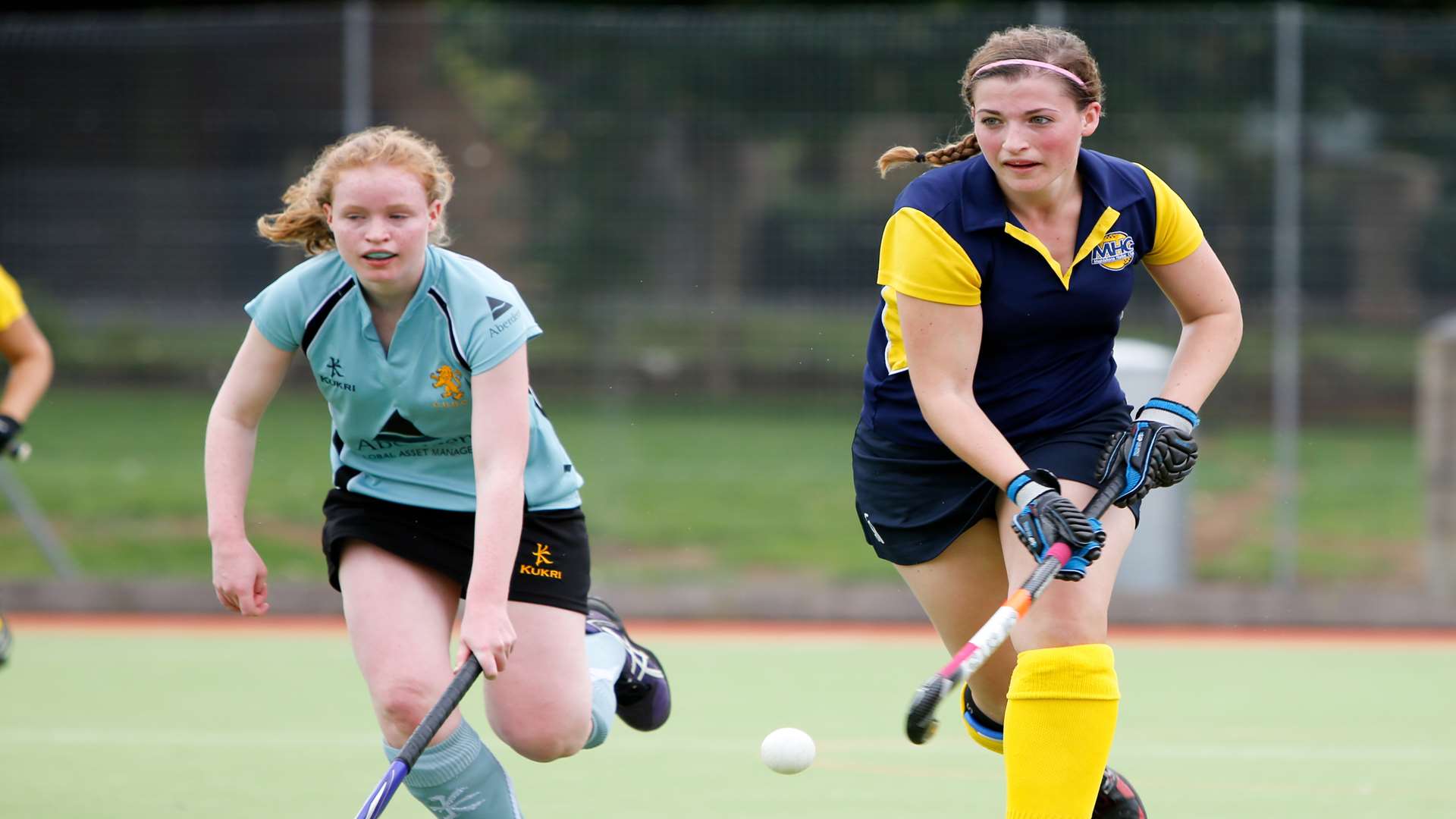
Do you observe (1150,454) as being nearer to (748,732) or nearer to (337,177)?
(337,177)

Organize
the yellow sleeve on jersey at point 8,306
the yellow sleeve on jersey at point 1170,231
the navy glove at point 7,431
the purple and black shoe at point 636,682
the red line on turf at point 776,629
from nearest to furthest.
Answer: the yellow sleeve on jersey at point 1170,231 → the purple and black shoe at point 636,682 → the navy glove at point 7,431 → the yellow sleeve on jersey at point 8,306 → the red line on turf at point 776,629

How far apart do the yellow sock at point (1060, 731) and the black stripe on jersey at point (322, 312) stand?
1477 millimetres

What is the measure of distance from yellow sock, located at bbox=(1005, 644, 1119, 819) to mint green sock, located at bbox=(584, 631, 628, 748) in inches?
40.2

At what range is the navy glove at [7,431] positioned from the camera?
5598mm

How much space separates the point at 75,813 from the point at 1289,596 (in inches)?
218

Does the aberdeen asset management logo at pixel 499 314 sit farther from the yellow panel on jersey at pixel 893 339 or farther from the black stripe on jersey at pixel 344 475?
the yellow panel on jersey at pixel 893 339

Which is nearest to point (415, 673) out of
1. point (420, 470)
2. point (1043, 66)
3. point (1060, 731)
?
point (420, 470)

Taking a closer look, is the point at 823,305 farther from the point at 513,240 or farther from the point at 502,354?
the point at 502,354

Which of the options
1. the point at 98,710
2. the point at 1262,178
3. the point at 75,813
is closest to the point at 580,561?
the point at 75,813

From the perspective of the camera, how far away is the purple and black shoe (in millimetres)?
4391

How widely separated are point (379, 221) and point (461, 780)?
3.52ft

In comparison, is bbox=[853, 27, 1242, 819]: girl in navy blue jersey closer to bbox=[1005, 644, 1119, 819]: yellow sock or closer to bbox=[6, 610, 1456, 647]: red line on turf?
bbox=[1005, 644, 1119, 819]: yellow sock

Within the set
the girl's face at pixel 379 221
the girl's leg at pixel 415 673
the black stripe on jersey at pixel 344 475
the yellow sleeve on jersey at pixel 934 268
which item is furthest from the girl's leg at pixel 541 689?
the yellow sleeve on jersey at pixel 934 268

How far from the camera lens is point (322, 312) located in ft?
11.9
